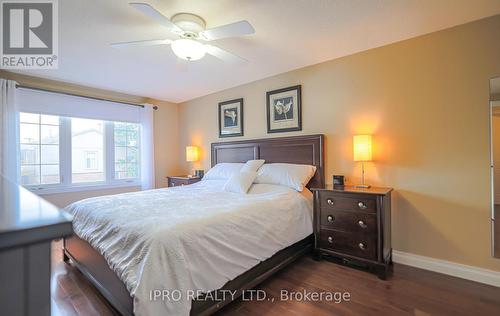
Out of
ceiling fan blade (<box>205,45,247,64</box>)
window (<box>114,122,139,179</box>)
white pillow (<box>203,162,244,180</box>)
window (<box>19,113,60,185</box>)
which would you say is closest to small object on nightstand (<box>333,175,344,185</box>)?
white pillow (<box>203,162,244,180</box>)

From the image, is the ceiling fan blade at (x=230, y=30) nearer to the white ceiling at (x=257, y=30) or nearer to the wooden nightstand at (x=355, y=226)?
the white ceiling at (x=257, y=30)

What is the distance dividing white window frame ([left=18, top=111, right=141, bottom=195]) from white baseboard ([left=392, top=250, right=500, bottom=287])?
4325mm

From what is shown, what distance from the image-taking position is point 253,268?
6.44 ft

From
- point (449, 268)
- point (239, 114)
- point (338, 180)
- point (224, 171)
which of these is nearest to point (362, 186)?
point (338, 180)

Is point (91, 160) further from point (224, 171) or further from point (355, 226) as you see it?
point (355, 226)

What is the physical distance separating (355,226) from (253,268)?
1.11 meters

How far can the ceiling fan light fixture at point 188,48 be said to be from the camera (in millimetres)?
2037

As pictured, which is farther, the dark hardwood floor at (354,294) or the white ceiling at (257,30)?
the white ceiling at (257,30)

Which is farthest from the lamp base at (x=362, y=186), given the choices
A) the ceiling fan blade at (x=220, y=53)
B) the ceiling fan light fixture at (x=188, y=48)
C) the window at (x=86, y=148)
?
the window at (x=86, y=148)

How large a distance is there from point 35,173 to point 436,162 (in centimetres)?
504

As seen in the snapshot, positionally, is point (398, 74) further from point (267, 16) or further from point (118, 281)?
point (118, 281)

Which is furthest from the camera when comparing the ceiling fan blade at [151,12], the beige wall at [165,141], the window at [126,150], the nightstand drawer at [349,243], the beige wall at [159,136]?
the beige wall at [165,141]

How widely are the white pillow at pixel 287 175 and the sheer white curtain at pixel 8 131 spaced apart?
317 cm

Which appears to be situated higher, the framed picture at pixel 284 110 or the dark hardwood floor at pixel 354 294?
the framed picture at pixel 284 110
